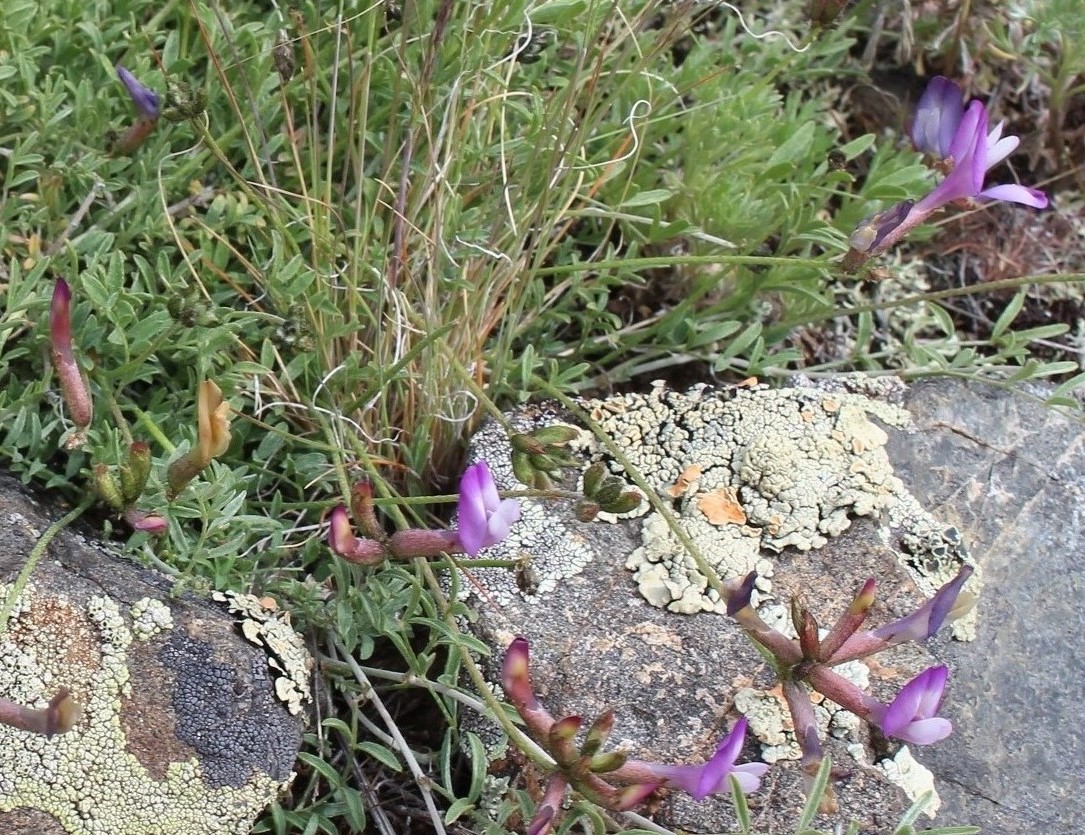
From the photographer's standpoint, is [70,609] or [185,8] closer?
[70,609]

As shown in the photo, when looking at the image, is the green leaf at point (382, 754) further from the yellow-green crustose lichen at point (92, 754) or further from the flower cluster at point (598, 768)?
the flower cluster at point (598, 768)

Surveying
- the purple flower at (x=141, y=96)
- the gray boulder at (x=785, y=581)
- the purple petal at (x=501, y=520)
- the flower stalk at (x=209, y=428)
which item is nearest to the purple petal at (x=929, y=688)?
the gray boulder at (x=785, y=581)

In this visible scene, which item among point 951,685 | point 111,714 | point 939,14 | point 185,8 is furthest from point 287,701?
point 939,14

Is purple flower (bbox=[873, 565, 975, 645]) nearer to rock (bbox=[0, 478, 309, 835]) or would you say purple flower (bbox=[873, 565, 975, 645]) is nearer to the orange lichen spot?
the orange lichen spot

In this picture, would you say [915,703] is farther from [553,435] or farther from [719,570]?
[553,435]

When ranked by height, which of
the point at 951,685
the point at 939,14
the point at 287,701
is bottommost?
the point at 951,685

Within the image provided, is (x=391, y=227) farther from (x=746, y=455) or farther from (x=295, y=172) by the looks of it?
(x=746, y=455)
